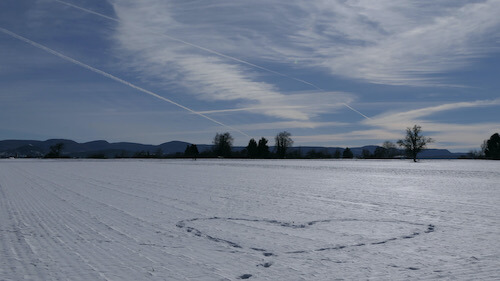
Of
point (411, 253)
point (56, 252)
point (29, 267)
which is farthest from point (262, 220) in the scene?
point (29, 267)

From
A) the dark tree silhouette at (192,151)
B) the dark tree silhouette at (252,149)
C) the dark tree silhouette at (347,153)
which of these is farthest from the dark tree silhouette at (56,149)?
the dark tree silhouette at (347,153)

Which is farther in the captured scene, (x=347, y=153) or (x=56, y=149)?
(x=347, y=153)

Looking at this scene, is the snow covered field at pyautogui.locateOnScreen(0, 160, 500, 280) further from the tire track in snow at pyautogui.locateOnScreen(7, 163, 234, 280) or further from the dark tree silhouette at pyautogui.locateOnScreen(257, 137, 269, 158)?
the dark tree silhouette at pyautogui.locateOnScreen(257, 137, 269, 158)

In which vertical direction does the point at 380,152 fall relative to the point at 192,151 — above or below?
above

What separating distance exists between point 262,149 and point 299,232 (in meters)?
122

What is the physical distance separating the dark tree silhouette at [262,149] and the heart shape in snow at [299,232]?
4684 inches

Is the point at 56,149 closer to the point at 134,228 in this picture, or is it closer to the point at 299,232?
the point at 134,228

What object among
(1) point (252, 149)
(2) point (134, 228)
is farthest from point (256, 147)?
(2) point (134, 228)

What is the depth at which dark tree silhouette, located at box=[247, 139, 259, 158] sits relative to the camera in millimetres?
127875

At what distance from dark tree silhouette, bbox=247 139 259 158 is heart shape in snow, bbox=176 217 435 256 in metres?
119

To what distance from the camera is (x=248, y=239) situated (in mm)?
6883

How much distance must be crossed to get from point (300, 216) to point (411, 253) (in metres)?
3.73

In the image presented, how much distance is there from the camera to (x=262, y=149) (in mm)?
129250

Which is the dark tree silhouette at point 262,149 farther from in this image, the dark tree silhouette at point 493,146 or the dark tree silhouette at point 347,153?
the dark tree silhouette at point 493,146
